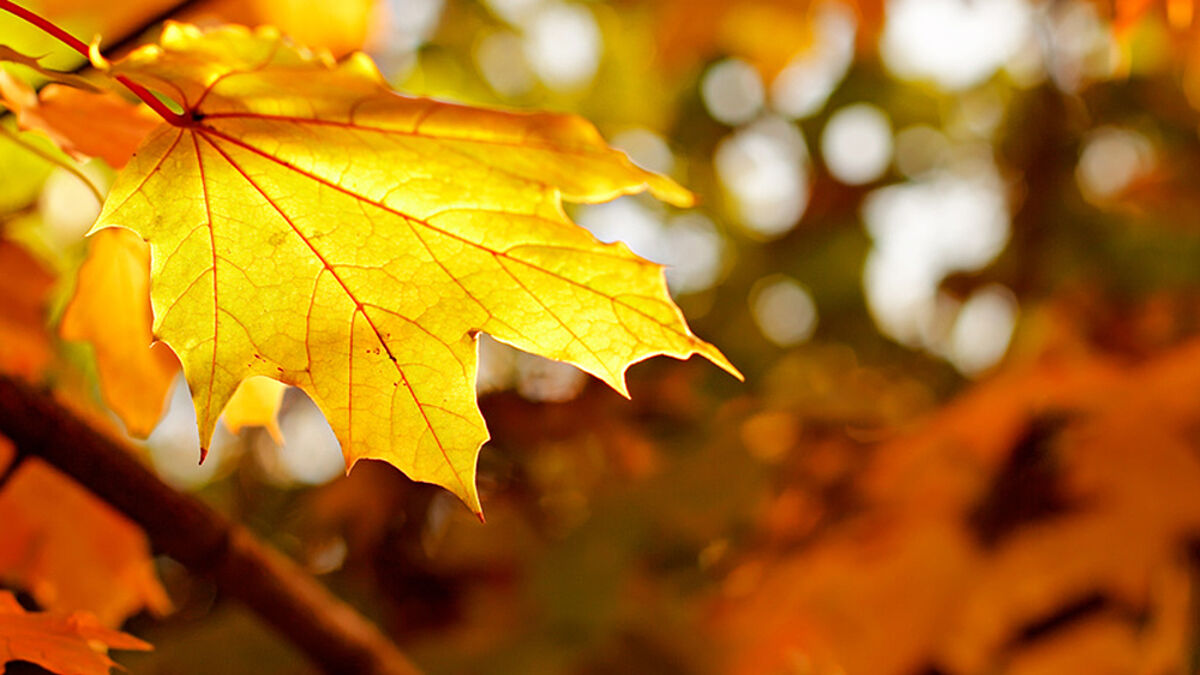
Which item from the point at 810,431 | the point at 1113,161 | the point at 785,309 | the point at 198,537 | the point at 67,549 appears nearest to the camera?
the point at 198,537

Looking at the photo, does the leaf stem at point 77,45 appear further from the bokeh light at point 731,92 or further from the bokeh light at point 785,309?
the bokeh light at point 731,92

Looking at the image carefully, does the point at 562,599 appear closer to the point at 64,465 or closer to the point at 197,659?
the point at 197,659

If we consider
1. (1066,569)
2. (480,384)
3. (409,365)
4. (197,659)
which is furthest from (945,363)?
(409,365)

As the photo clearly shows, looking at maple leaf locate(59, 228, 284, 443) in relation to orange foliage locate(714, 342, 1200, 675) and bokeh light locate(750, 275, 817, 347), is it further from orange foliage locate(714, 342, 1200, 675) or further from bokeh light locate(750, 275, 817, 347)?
bokeh light locate(750, 275, 817, 347)

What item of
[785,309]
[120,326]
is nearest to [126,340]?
[120,326]

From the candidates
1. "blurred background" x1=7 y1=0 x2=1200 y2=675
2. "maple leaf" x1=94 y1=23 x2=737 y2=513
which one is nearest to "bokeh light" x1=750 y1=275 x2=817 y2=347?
"blurred background" x1=7 y1=0 x2=1200 y2=675

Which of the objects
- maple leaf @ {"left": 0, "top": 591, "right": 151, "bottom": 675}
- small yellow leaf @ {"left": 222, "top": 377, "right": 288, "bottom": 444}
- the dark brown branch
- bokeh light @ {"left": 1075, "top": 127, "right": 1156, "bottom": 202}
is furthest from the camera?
bokeh light @ {"left": 1075, "top": 127, "right": 1156, "bottom": 202}

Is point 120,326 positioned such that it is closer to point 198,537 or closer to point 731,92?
point 198,537

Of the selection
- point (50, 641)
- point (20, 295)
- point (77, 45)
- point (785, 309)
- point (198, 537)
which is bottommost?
point (50, 641)
